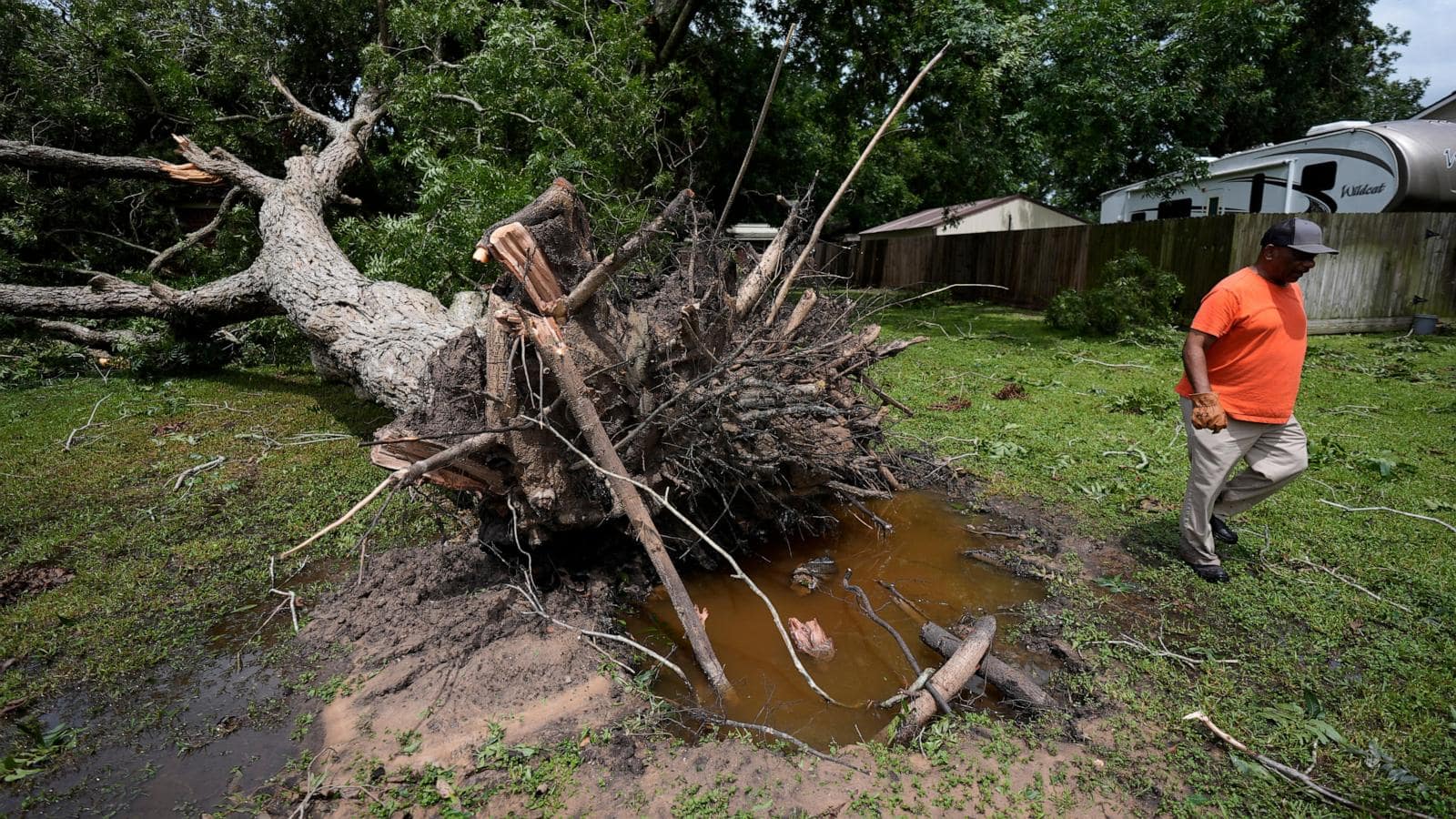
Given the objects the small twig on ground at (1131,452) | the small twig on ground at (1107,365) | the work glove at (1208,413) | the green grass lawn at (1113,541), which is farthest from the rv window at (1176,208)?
the work glove at (1208,413)

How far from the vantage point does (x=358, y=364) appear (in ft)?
16.9

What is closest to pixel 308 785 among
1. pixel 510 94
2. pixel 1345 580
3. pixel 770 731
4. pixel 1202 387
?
pixel 770 731

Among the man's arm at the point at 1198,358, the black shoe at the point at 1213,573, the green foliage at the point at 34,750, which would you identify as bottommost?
the green foliage at the point at 34,750

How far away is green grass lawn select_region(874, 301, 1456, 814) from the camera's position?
227 cm

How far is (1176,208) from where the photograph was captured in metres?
14.7

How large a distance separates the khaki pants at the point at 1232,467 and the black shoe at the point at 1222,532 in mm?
212

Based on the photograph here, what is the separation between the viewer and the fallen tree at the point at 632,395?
295 centimetres

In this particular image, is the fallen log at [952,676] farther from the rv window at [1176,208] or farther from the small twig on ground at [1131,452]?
the rv window at [1176,208]

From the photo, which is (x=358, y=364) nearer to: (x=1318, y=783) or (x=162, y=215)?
(x=1318, y=783)

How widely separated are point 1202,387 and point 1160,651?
1334 millimetres

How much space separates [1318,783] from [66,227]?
13887 mm

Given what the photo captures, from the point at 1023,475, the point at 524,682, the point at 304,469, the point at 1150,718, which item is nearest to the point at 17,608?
the point at 304,469

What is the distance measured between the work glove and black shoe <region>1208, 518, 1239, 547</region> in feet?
2.36

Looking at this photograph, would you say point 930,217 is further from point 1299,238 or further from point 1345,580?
point 1345,580
